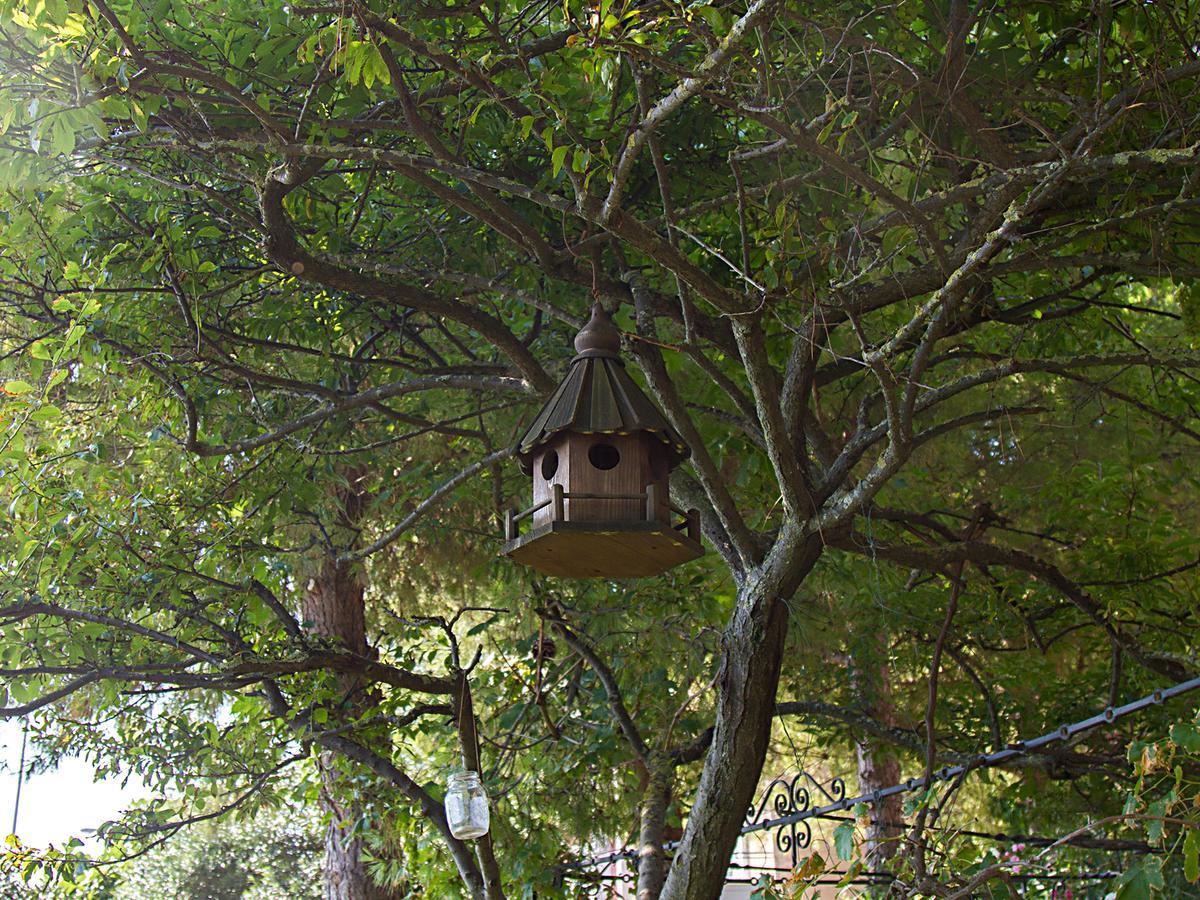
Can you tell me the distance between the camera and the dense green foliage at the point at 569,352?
335 centimetres

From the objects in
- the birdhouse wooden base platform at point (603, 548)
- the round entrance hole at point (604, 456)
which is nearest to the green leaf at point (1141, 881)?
the birdhouse wooden base platform at point (603, 548)

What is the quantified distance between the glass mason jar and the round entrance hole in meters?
1.52

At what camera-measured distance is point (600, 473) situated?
10.3 ft

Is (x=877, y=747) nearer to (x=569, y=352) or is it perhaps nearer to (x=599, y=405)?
(x=569, y=352)

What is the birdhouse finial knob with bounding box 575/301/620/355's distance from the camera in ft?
10.8

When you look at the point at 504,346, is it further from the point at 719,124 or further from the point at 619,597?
the point at 619,597

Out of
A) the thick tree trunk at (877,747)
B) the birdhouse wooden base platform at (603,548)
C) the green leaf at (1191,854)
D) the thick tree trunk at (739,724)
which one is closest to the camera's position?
the green leaf at (1191,854)

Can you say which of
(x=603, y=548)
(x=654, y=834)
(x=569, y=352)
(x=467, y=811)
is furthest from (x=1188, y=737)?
(x=569, y=352)

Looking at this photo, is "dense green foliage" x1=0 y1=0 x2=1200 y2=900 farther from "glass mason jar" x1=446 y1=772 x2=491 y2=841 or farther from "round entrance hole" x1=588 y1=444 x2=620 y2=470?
"round entrance hole" x1=588 y1=444 x2=620 y2=470

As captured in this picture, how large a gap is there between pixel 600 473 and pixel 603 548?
8.2 inches

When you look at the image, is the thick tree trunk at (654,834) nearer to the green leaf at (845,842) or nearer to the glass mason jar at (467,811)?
the glass mason jar at (467,811)

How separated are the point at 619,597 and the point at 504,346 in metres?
2.24

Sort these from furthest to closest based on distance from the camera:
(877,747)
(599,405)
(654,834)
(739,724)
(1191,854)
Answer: (877,747), (654,834), (739,724), (599,405), (1191,854)

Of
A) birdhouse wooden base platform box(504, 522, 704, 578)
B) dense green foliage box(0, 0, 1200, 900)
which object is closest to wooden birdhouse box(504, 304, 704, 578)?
birdhouse wooden base platform box(504, 522, 704, 578)
